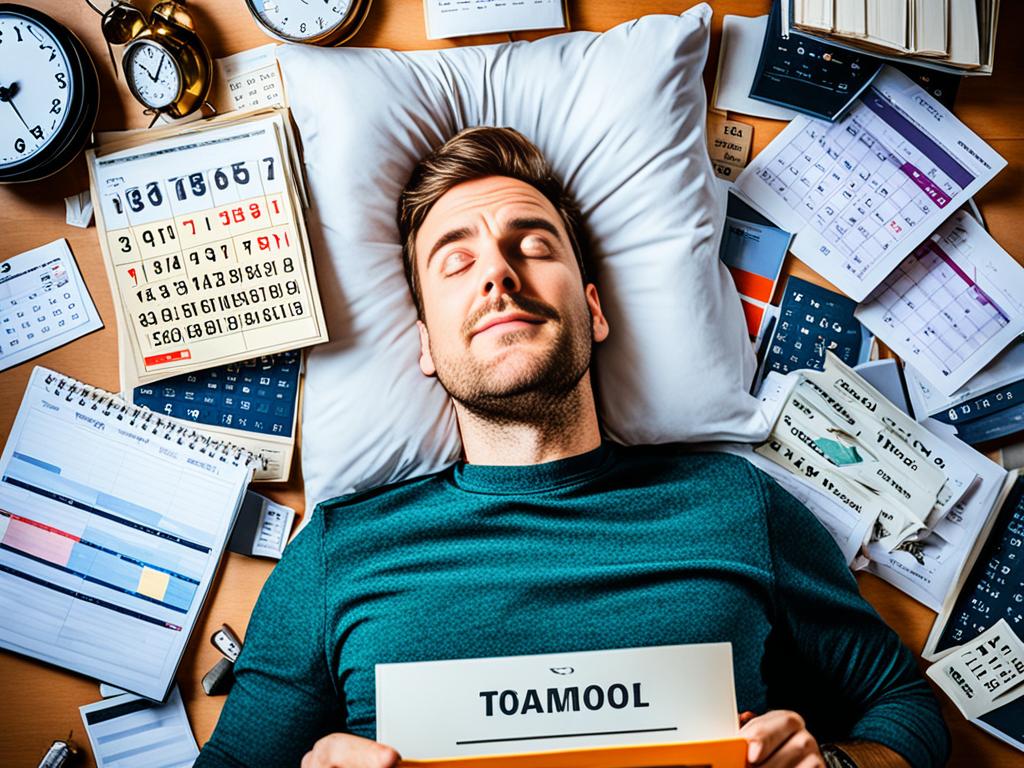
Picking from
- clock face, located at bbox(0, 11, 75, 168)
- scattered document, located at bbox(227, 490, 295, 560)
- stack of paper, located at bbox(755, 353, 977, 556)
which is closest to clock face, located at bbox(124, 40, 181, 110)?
clock face, located at bbox(0, 11, 75, 168)

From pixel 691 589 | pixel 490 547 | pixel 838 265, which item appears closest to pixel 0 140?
pixel 490 547

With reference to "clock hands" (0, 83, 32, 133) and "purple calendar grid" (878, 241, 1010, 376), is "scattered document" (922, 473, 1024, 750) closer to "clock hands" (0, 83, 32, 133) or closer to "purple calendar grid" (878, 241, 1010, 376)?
"purple calendar grid" (878, 241, 1010, 376)

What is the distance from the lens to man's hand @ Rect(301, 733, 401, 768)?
0.95m

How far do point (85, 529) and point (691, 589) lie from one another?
3.21 feet

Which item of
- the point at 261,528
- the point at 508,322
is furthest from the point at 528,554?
the point at 261,528

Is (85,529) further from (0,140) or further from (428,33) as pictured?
(428,33)

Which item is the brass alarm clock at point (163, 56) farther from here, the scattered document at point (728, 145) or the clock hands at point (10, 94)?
the scattered document at point (728, 145)

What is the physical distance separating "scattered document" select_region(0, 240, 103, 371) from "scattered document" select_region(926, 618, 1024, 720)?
5.07 feet

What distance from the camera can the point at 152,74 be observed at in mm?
1253

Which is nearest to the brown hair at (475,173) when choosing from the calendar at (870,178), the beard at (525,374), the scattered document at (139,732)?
the beard at (525,374)

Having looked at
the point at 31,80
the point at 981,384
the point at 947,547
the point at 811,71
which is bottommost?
the point at 947,547

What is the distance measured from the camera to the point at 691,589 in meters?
1.08

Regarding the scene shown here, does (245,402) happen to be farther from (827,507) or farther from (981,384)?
(981,384)

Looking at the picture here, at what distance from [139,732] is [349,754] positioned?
52cm
